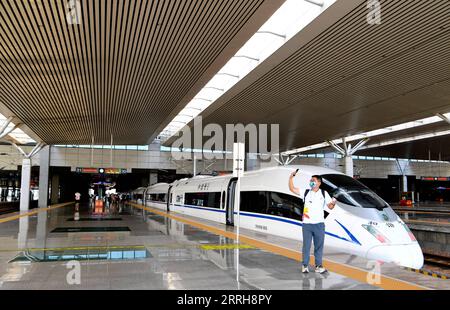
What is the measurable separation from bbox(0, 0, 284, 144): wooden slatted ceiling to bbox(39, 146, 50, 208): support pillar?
17.4m

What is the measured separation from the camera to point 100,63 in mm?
13852

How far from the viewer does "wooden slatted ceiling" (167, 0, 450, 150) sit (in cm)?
1111

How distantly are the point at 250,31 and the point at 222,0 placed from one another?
194 centimetres

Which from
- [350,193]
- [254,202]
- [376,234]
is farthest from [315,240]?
[254,202]

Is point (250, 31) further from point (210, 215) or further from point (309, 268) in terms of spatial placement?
point (210, 215)

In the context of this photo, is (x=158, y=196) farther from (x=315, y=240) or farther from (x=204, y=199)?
(x=315, y=240)

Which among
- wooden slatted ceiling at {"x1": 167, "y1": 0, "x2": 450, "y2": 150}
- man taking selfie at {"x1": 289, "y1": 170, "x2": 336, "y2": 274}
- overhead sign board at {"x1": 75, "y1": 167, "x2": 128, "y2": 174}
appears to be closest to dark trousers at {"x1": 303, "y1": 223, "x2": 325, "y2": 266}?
man taking selfie at {"x1": 289, "y1": 170, "x2": 336, "y2": 274}

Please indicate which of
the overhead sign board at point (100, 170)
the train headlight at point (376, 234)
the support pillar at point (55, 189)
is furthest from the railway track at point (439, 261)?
the support pillar at point (55, 189)

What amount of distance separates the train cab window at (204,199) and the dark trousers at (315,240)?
481 inches

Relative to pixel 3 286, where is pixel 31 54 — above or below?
above

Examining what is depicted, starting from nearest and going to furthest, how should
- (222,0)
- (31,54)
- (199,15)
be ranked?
(222,0) < (199,15) < (31,54)

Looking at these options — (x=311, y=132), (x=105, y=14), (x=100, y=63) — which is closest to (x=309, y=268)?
(x=105, y=14)

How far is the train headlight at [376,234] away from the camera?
912cm
